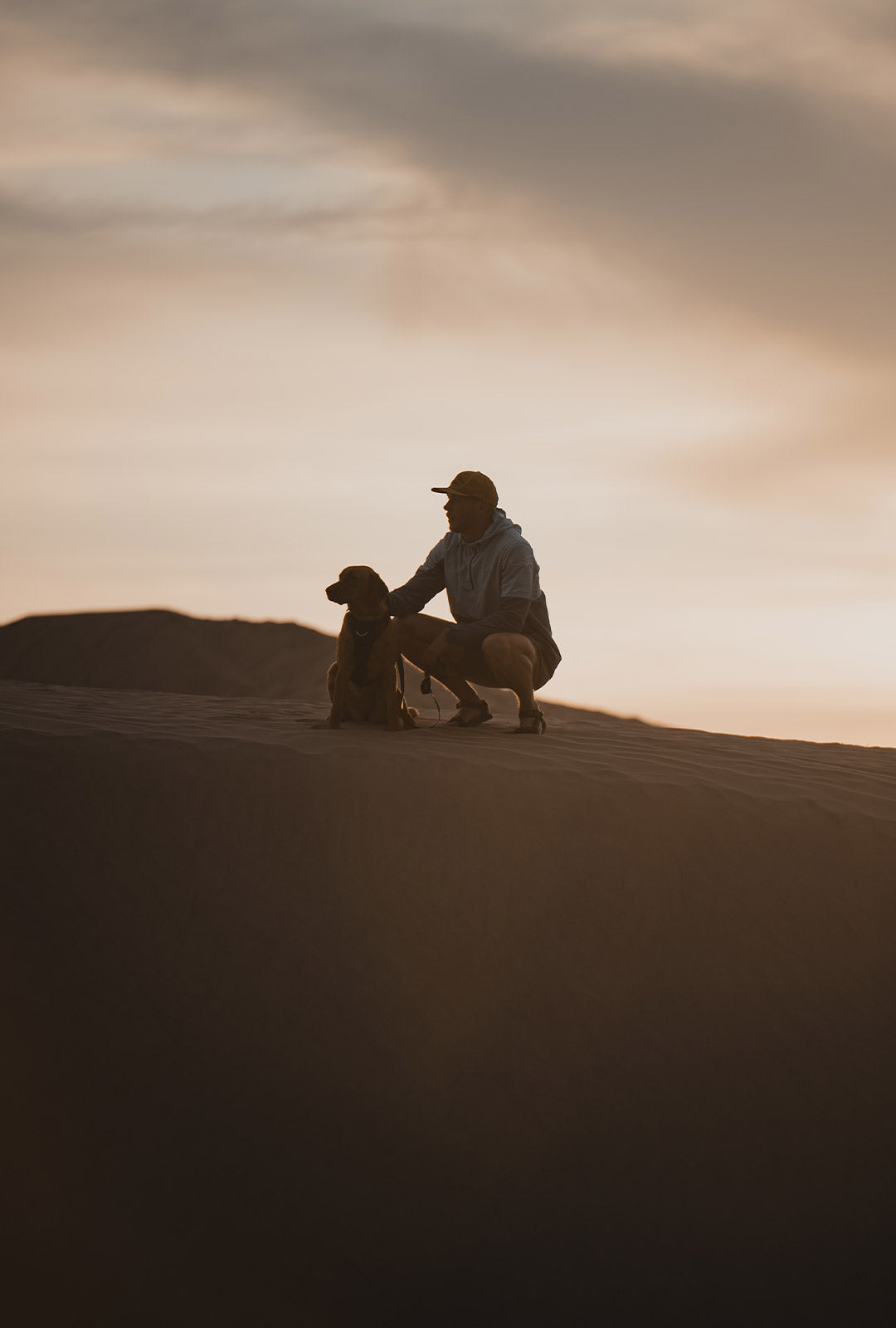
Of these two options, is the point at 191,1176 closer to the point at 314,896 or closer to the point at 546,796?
the point at 314,896

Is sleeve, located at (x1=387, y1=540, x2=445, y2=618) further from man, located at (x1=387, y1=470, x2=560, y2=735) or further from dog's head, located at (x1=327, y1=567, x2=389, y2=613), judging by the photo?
dog's head, located at (x1=327, y1=567, x2=389, y2=613)

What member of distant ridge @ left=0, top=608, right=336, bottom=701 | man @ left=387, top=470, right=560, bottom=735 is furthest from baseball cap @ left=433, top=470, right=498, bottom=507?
distant ridge @ left=0, top=608, right=336, bottom=701

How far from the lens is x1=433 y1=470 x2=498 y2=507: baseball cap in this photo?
593 cm

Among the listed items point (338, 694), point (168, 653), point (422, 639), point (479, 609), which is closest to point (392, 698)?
point (338, 694)

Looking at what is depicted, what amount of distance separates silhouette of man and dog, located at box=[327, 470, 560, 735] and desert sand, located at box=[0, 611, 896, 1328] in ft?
2.60

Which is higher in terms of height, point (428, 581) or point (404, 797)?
point (428, 581)

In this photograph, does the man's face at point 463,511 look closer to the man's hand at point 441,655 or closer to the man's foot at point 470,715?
the man's hand at point 441,655

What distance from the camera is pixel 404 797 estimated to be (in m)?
4.37

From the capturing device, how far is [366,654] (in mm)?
5609

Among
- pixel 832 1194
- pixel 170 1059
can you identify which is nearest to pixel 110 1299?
pixel 170 1059

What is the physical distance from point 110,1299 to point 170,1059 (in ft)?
2.21

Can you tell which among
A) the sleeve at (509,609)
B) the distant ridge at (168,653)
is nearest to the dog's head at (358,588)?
the sleeve at (509,609)

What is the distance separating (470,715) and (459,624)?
2.02 feet

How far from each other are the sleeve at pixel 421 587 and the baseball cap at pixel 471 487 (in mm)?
469
